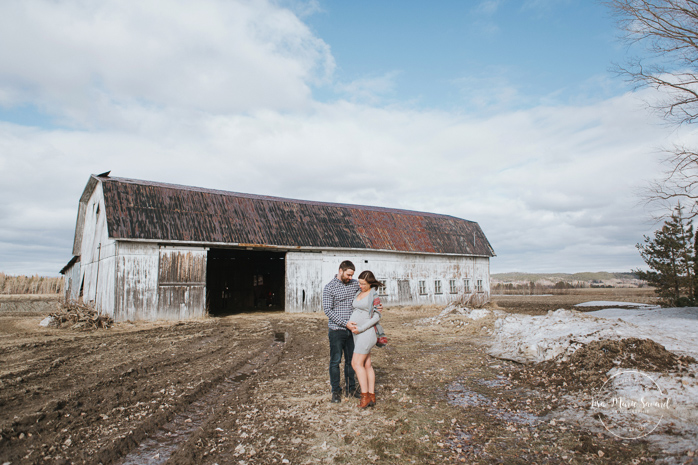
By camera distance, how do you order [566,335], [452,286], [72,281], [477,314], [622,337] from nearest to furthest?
[622,337], [566,335], [477,314], [72,281], [452,286]

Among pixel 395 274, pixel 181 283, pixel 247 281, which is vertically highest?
pixel 395 274

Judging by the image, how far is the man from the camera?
5551mm

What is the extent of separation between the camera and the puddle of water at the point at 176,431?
12.9 ft

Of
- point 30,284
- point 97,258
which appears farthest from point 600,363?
point 30,284

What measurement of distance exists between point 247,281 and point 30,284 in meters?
22.8

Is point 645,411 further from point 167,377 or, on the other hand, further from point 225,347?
point 225,347

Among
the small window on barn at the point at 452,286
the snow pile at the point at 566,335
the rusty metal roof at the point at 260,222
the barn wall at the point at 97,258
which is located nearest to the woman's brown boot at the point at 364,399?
the snow pile at the point at 566,335

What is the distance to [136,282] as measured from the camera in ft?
53.3

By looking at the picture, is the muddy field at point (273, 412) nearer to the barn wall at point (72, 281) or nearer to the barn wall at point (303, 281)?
the barn wall at point (303, 281)

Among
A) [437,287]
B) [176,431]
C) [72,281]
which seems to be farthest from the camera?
[437,287]

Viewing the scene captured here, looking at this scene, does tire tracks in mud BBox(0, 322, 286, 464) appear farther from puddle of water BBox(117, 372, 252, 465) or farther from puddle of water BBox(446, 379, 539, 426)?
puddle of water BBox(446, 379, 539, 426)

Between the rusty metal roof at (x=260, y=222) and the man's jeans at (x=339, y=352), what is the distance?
13451 mm

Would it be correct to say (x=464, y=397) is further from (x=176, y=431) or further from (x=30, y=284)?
(x=30, y=284)

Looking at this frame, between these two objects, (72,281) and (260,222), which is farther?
(72,281)
